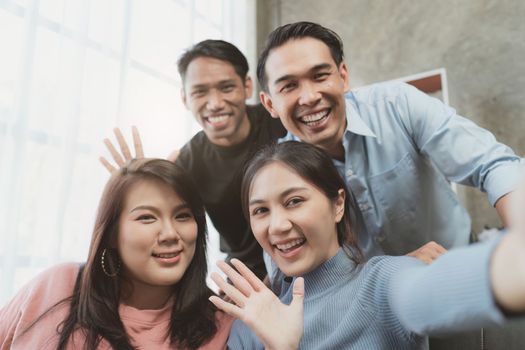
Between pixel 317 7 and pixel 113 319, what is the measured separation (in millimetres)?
2893

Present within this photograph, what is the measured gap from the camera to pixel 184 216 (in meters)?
1.31

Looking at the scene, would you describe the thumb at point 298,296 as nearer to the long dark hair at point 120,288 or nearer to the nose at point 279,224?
the nose at point 279,224

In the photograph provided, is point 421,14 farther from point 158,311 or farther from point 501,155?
Answer: point 158,311

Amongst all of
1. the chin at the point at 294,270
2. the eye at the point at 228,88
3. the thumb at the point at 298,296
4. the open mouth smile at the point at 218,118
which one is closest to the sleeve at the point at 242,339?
the chin at the point at 294,270

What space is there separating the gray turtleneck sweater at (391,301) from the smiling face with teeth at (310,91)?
43 cm

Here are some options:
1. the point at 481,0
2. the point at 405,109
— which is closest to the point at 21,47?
the point at 405,109

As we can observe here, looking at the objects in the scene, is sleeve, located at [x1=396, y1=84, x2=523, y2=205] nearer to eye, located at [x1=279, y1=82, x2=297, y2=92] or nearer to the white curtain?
eye, located at [x1=279, y1=82, x2=297, y2=92]

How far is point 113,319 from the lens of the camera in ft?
3.93

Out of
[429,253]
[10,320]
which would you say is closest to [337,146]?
[429,253]

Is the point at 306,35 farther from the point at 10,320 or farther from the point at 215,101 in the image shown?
the point at 10,320

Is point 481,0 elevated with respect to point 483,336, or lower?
elevated

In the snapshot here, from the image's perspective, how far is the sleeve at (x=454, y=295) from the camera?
465 mm

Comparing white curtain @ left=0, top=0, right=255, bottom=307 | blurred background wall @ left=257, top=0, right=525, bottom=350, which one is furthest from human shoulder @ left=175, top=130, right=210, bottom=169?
blurred background wall @ left=257, top=0, right=525, bottom=350

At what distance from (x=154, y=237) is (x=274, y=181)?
0.36 m
